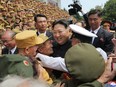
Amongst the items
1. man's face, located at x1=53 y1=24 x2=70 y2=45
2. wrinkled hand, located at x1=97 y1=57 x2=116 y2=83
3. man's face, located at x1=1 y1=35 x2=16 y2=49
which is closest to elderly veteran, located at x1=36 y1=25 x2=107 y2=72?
man's face, located at x1=53 y1=24 x2=70 y2=45

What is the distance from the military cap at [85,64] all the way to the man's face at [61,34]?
1984mm

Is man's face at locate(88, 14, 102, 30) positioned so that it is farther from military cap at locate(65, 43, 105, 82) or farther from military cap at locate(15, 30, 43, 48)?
military cap at locate(65, 43, 105, 82)

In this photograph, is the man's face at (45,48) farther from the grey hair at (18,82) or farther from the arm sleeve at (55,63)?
the grey hair at (18,82)

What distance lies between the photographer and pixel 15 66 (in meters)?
1.74

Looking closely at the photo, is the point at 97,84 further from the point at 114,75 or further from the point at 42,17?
the point at 42,17

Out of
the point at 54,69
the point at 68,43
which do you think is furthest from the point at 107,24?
the point at 54,69

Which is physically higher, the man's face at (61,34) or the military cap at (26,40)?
the military cap at (26,40)

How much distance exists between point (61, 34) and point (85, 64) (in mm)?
2113

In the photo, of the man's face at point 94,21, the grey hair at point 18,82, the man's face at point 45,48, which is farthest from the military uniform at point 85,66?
the man's face at point 94,21

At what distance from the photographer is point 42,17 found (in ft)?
17.9

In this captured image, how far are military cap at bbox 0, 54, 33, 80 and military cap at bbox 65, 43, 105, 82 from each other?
0.22m

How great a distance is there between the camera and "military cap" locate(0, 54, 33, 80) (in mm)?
1685

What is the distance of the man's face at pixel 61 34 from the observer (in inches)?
149

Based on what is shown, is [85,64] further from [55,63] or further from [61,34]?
[61,34]
